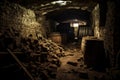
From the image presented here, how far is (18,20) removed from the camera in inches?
322

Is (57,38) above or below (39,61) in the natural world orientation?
above

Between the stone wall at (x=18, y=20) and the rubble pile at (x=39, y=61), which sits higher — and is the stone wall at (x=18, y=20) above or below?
above

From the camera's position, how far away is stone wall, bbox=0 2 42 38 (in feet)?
22.6

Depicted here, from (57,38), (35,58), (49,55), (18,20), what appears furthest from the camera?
(57,38)

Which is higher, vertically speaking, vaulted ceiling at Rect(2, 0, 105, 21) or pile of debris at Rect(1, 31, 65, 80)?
vaulted ceiling at Rect(2, 0, 105, 21)

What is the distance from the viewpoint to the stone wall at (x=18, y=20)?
6898mm

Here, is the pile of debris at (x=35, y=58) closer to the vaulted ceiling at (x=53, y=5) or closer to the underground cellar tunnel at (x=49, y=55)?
the underground cellar tunnel at (x=49, y=55)

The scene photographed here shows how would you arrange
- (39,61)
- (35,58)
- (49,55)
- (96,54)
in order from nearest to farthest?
(96,54)
(35,58)
(39,61)
(49,55)

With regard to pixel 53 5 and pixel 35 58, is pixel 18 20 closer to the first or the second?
pixel 53 5

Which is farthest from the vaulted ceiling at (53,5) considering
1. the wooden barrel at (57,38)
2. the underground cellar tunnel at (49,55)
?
the wooden barrel at (57,38)

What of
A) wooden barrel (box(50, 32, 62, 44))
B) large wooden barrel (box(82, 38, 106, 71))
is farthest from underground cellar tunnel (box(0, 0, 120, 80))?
wooden barrel (box(50, 32, 62, 44))

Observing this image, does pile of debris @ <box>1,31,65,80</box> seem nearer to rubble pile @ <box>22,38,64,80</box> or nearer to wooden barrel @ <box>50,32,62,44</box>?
rubble pile @ <box>22,38,64,80</box>

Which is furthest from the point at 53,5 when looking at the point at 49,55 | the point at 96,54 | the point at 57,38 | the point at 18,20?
the point at 96,54

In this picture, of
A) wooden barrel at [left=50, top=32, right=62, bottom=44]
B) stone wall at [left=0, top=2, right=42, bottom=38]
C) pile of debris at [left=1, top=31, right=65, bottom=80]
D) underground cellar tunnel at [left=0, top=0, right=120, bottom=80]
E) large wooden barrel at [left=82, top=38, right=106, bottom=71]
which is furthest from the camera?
wooden barrel at [left=50, top=32, right=62, bottom=44]
